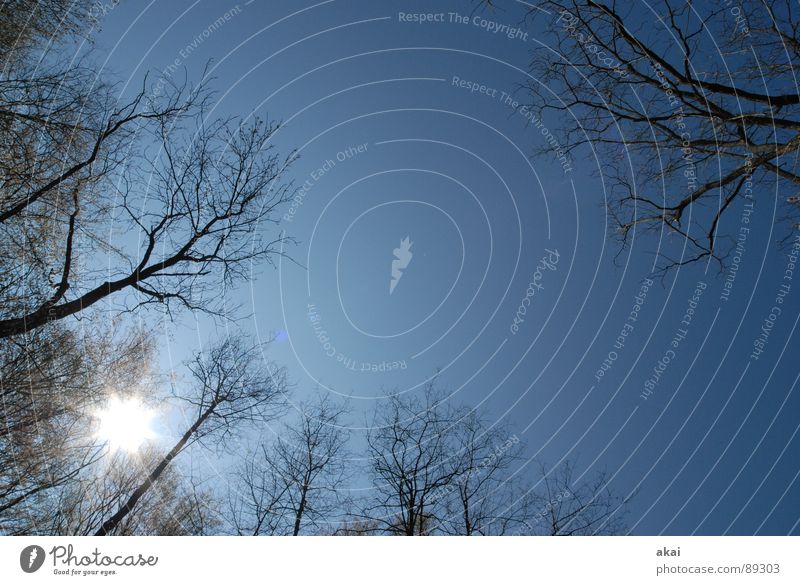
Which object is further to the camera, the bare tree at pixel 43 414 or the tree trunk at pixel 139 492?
the tree trunk at pixel 139 492

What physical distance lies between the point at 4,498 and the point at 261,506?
4.50 meters

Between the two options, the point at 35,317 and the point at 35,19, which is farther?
the point at 35,19

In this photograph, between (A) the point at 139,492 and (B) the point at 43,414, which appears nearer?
(B) the point at 43,414

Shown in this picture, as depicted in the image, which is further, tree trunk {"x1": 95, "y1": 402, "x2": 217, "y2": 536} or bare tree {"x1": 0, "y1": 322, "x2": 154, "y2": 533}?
tree trunk {"x1": 95, "y1": 402, "x2": 217, "y2": 536}
